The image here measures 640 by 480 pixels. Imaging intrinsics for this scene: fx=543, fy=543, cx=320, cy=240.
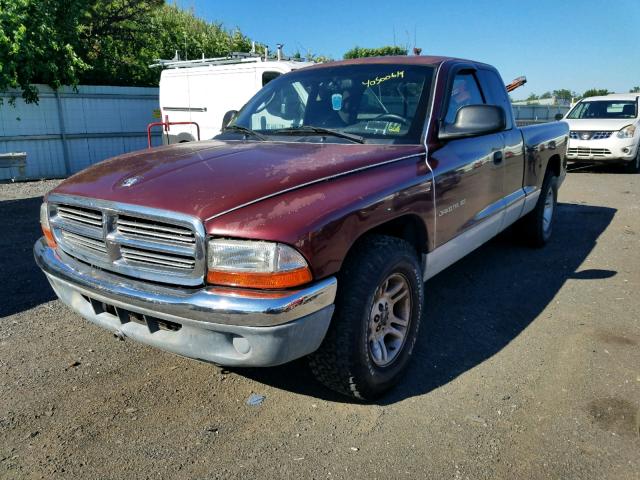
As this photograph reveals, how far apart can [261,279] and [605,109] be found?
Result: 13773 mm

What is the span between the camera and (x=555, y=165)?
20.5 ft

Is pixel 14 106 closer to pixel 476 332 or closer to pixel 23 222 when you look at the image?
pixel 23 222

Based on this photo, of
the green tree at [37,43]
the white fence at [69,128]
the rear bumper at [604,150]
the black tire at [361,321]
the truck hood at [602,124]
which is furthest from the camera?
the white fence at [69,128]

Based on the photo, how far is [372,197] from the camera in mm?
2846

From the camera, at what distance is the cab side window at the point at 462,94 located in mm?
3936

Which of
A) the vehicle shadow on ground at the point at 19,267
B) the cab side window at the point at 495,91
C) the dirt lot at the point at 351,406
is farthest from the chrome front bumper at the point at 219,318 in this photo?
the cab side window at the point at 495,91

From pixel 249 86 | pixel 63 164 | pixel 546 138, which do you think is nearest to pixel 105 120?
pixel 63 164

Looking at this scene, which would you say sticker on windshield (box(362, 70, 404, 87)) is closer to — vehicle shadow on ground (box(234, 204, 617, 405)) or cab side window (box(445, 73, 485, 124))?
cab side window (box(445, 73, 485, 124))

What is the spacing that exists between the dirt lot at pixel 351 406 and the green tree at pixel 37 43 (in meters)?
8.75

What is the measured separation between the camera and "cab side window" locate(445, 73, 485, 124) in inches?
155

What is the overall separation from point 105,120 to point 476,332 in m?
12.9

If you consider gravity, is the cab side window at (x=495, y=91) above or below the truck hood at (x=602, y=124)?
above

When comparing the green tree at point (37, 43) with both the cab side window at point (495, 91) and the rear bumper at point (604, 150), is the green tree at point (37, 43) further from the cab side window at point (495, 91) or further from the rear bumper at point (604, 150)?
the rear bumper at point (604, 150)

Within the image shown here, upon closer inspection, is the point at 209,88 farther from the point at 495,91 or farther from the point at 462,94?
the point at 462,94
